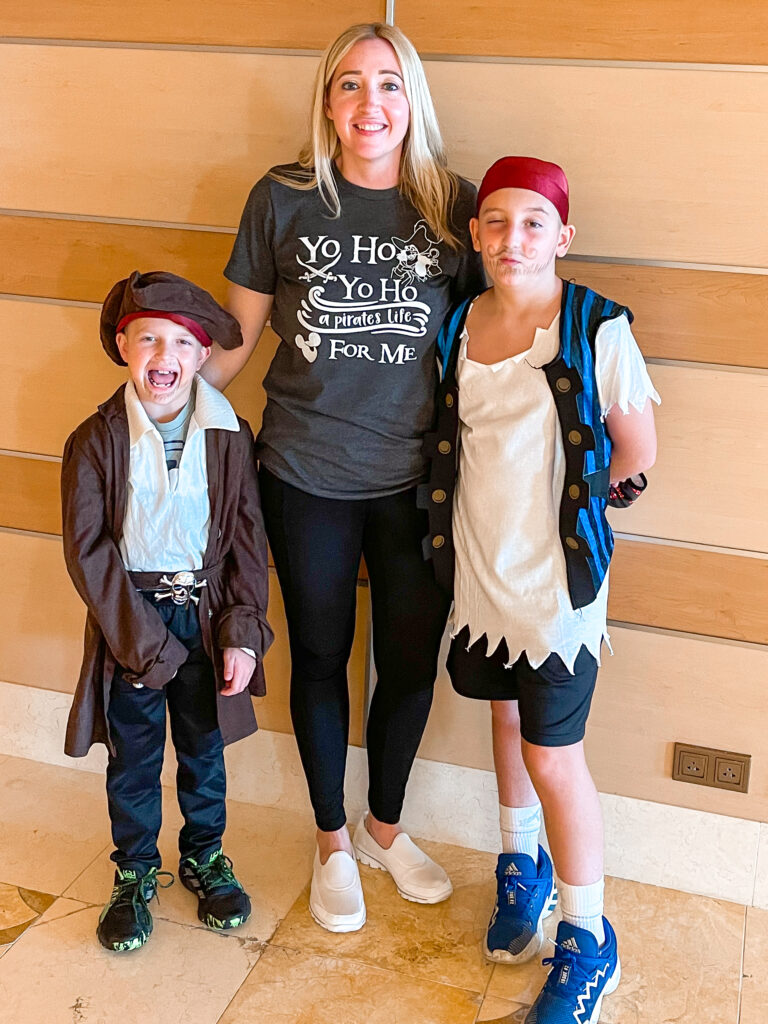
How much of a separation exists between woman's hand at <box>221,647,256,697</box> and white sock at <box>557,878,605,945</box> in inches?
27.1

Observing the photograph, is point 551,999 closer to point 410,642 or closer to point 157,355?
point 410,642

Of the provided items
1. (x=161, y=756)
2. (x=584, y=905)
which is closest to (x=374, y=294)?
(x=161, y=756)

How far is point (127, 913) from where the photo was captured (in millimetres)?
2062

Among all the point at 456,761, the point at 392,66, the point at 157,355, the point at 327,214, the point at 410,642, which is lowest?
the point at 456,761

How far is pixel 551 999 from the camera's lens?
1.85 metres

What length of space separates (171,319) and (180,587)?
0.49m

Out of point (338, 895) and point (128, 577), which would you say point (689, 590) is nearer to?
point (338, 895)

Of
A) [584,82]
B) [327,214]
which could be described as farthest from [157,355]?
[584,82]

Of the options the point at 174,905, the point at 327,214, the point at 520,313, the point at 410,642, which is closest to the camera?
the point at 520,313

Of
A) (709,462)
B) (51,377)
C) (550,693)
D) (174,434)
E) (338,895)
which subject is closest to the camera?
(550,693)

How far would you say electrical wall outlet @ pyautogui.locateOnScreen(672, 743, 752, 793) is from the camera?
84.2 inches

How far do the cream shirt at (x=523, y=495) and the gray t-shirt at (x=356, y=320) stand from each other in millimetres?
119

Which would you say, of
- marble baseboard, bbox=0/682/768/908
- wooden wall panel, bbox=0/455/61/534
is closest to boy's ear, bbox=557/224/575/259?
marble baseboard, bbox=0/682/768/908

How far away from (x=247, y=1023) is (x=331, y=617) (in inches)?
29.0
